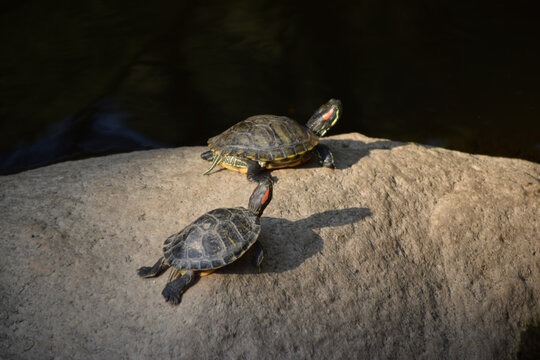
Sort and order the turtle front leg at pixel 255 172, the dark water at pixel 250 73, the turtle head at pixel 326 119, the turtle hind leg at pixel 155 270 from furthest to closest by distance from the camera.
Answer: the dark water at pixel 250 73 < the turtle head at pixel 326 119 < the turtle front leg at pixel 255 172 < the turtle hind leg at pixel 155 270

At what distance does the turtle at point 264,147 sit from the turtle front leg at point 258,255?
969mm

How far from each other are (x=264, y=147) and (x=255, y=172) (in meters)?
0.28

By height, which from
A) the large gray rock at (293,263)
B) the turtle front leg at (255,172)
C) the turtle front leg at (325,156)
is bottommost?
the large gray rock at (293,263)

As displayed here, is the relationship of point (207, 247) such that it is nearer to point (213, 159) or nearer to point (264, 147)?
point (264, 147)

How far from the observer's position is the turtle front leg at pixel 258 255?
3075 millimetres

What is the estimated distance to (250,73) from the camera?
→ 8.18 metres

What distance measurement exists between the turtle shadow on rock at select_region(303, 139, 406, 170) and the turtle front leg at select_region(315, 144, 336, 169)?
0.34 ft

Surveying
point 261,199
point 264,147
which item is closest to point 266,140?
point 264,147

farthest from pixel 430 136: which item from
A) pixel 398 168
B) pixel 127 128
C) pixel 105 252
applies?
pixel 105 252

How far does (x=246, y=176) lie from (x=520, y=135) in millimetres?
4920

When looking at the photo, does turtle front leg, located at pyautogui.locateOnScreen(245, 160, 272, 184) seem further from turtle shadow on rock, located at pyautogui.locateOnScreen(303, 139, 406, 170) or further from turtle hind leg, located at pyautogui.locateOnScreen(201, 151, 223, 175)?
turtle shadow on rock, located at pyautogui.locateOnScreen(303, 139, 406, 170)

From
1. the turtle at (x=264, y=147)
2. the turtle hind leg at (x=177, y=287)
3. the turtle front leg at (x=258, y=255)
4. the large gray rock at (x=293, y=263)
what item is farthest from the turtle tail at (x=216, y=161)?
the turtle hind leg at (x=177, y=287)

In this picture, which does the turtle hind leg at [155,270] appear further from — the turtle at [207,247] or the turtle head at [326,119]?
the turtle head at [326,119]

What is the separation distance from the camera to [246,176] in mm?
4262
